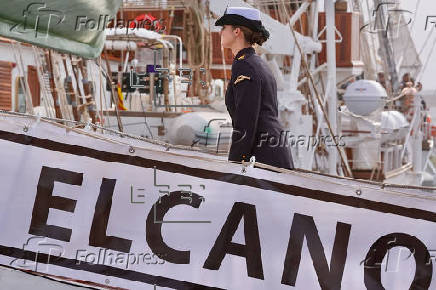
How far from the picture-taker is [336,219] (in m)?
4.00

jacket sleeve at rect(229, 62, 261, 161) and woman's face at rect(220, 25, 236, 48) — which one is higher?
woman's face at rect(220, 25, 236, 48)

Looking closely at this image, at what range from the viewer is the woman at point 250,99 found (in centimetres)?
417

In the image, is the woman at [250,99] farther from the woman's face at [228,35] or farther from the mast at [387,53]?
the mast at [387,53]

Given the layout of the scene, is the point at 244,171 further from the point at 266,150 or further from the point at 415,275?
the point at 415,275

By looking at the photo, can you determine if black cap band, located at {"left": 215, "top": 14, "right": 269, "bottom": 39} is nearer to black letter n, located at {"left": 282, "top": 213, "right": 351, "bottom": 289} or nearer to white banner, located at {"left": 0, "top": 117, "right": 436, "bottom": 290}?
white banner, located at {"left": 0, "top": 117, "right": 436, "bottom": 290}

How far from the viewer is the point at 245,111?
4152 millimetres

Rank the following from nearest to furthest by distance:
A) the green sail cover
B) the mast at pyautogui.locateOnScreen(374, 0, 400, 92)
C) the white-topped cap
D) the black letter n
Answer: the black letter n, the white-topped cap, the green sail cover, the mast at pyautogui.locateOnScreen(374, 0, 400, 92)

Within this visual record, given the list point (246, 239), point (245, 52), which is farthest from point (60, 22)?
point (246, 239)

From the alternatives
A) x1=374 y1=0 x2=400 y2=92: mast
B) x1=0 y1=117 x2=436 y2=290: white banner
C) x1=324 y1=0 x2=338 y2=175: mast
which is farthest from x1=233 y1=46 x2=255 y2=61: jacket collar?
x1=374 y1=0 x2=400 y2=92: mast

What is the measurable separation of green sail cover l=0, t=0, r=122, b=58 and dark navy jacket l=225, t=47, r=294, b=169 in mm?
1241

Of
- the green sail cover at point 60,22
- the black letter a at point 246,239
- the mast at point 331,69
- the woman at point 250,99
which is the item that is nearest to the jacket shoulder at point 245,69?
the woman at point 250,99

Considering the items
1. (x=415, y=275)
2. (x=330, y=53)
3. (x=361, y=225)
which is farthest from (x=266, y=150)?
(x=330, y=53)

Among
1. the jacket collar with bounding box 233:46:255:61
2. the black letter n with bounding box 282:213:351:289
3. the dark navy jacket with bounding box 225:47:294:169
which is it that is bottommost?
the black letter n with bounding box 282:213:351:289

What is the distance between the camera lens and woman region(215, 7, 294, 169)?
417 centimetres
